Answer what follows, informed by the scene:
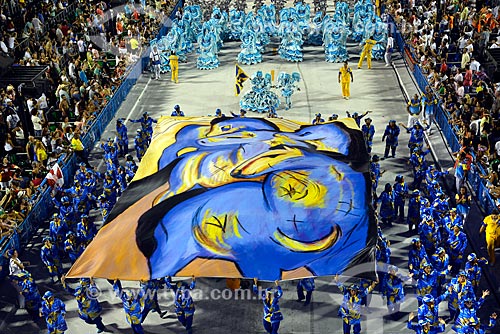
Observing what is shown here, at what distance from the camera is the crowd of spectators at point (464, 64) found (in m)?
25.3

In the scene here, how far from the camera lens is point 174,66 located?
36781mm

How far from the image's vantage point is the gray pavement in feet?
63.5

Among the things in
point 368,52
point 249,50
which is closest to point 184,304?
point 368,52

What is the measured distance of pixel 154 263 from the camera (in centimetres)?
1784

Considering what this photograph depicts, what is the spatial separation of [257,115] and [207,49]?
8.22m

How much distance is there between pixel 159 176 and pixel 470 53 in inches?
735

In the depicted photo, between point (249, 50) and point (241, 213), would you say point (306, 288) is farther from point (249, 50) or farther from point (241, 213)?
point (249, 50)

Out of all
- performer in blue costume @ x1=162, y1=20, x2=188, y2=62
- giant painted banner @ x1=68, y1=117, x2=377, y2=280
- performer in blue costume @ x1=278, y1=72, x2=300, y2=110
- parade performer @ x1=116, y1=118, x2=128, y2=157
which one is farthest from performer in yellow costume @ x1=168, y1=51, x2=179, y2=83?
giant painted banner @ x1=68, y1=117, x2=377, y2=280

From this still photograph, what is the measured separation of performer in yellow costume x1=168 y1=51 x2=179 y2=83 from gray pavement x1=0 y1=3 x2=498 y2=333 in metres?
0.48

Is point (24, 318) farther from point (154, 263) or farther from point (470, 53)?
point (470, 53)

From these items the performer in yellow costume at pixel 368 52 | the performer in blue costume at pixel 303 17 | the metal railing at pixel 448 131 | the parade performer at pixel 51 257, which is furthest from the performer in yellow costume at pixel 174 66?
the parade performer at pixel 51 257

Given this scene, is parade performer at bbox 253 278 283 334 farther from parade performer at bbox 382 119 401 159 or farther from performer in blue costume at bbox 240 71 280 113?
performer in blue costume at bbox 240 71 280 113

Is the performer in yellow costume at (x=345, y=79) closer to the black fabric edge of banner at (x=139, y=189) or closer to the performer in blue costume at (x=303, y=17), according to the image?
the performer in blue costume at (x=303, y=17)

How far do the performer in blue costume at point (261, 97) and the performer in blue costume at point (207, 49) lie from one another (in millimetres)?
7195
